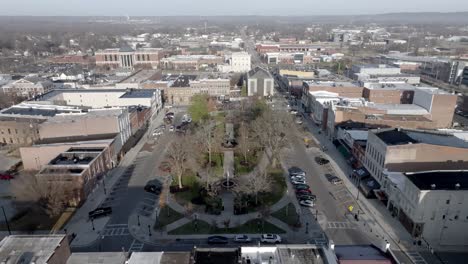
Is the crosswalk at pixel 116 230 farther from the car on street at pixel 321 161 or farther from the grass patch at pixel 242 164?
the car on street at pixel 321 161

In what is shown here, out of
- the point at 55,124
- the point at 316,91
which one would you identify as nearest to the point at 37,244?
the point at 55,124

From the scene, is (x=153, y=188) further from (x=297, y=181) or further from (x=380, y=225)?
(x=380, y=225)

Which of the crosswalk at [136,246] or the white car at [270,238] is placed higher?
the white car at [270,238]

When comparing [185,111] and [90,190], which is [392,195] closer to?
[90,190]

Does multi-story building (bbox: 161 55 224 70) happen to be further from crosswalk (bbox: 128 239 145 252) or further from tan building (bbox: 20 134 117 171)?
crosswalk (bbox: 128 239 145 252)

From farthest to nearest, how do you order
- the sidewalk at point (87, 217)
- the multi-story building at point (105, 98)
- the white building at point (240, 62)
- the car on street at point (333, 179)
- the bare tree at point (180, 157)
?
1. the white building at point (240, 62)
2. the multi-story building at point (105, 98)
3. the car on street at point (333, 179)
4. the bare tree at point (180, 157)
5. the sidewalk at point (87, 217)

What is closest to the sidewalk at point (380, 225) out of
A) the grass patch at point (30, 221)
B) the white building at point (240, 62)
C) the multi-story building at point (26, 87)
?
the grass patch at point (30, 221)
